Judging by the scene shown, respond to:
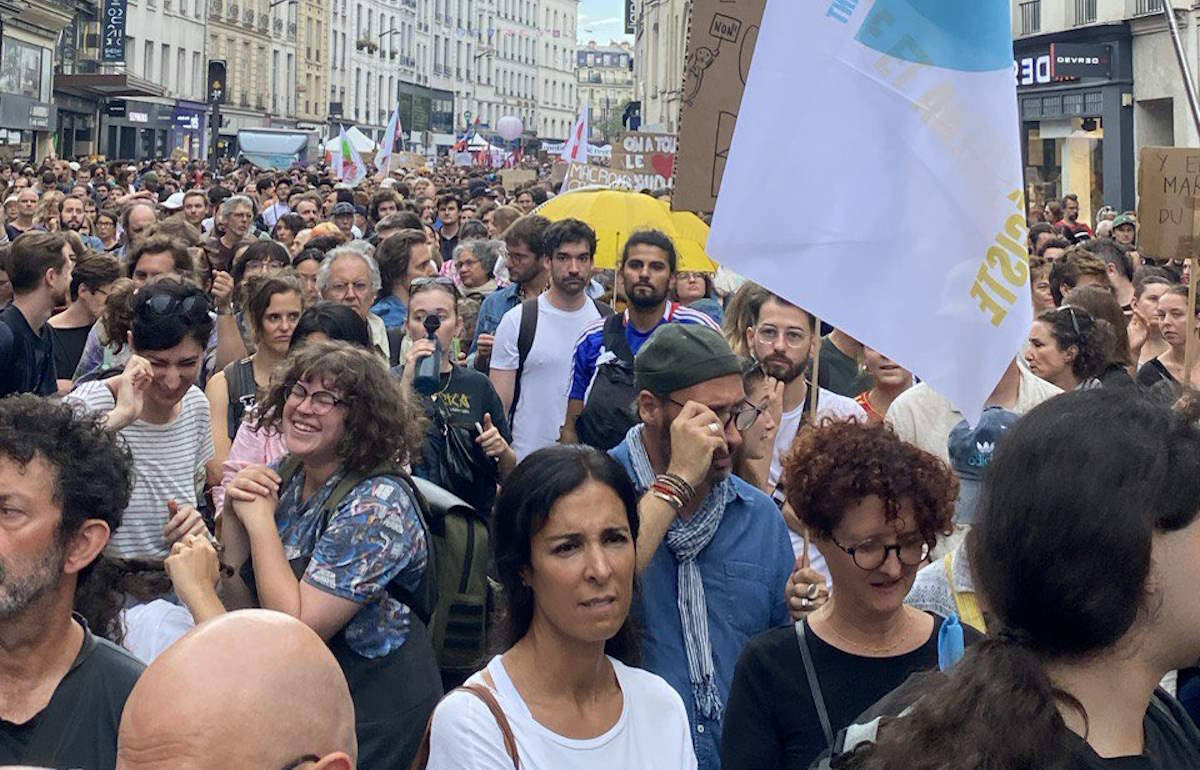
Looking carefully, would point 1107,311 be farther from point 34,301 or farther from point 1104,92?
point 1104,92

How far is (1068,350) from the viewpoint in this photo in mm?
6453

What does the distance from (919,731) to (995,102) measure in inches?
103

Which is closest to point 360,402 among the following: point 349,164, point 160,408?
point 160,408

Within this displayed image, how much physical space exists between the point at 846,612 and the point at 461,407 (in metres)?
3.67

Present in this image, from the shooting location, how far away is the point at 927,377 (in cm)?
425

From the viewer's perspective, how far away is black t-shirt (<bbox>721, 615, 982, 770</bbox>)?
11.4ft

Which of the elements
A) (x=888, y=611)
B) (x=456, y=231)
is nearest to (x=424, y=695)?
(x=888, y=611)

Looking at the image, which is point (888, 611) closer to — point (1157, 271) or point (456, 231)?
point (1157, 271)

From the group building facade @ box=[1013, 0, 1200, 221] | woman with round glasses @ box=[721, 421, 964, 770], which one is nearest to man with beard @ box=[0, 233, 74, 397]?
woman with round glasses @ box=[721, 421, 964, 770]

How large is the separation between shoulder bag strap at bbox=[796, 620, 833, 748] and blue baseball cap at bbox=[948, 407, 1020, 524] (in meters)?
1.49

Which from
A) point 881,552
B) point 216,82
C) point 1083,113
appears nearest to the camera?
point 881,552

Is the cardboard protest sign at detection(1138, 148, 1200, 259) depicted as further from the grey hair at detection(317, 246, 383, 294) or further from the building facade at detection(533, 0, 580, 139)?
the building facade at detection(533, 0, 580, 139)

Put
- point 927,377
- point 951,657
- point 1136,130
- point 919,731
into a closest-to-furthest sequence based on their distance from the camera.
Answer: point 919,731 < point 951,657 < point 927,377 < point 1136,130

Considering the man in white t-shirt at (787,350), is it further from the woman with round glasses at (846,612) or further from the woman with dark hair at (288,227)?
the woman with dark hair at (288,227)
